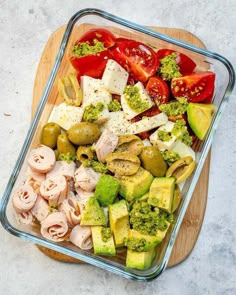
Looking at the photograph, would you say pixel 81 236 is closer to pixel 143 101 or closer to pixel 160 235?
pixel 160 235

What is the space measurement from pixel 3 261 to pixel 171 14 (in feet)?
3.14

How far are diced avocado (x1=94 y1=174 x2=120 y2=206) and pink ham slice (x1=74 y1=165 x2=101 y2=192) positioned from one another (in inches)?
0.8

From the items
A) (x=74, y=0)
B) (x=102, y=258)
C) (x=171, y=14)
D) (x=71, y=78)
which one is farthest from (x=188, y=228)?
(x=74, y=0)

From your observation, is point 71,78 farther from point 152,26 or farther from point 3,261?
point 3,261

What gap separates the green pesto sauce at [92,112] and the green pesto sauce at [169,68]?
0.67 ft

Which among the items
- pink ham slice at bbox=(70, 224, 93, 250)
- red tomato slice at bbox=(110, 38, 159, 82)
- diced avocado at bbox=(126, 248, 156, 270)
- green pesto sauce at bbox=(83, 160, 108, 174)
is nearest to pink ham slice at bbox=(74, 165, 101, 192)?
green pesto sauce at bbox=(83, 160, 108, 174)

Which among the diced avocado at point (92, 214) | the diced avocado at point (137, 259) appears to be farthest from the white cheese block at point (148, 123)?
the diced avocado at point (137, 259)

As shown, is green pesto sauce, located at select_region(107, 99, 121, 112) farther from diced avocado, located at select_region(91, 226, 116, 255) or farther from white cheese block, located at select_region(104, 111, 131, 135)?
diced avocado, located at select_region(91, 226, 116, 255)

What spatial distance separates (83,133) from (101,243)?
31 centimetres

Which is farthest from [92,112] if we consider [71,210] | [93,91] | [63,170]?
[71,210]

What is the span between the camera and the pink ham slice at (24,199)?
1629mm

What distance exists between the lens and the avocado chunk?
1668 millimetres

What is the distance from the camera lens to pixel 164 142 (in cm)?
164

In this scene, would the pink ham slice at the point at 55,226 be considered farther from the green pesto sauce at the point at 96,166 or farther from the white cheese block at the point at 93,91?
the white cheese block at the point at 93,91
